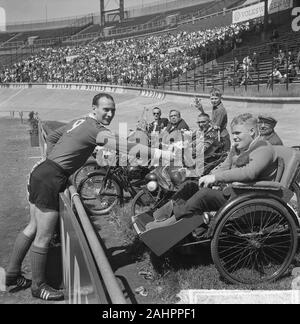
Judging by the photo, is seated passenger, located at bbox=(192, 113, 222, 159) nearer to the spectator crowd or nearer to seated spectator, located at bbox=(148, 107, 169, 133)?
seated spectator, located at bbox=(148, 107, 169, 133)

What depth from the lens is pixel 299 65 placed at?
1828 cm

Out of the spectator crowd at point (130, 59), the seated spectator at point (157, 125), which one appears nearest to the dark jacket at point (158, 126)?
the seated spectator at point (157, 125)

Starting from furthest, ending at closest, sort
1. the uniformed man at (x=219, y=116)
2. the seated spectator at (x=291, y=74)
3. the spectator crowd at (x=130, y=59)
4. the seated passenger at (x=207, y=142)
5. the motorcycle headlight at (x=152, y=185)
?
the spectator crowd at (x=130, y=59), the seated spectator at (x=291, y=74), the uniformed man at (x=219, y=116), the seated passenger at (x=207, y=142), the motorcycle headlight at (x=152, y=185)

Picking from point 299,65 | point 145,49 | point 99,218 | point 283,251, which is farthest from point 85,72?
point 283,251

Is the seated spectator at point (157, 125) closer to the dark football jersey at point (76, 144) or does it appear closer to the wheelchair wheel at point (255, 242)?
the dark football jersey at point (76, 144)

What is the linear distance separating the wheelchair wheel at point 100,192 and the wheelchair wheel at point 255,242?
3.16m

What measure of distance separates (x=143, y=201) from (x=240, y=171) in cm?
247

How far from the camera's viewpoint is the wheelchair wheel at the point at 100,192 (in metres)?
7.46

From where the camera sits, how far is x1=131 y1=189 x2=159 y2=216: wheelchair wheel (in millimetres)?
6416

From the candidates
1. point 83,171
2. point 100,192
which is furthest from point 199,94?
point 100,192

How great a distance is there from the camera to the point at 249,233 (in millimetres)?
4523

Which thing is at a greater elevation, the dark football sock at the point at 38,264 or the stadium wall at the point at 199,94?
the stadium wall at the point at 199,94

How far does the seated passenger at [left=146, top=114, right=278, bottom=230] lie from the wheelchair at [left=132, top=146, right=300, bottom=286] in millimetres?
78
